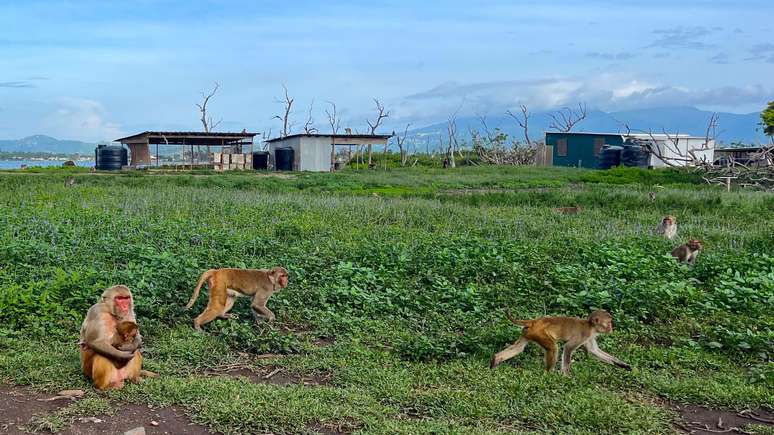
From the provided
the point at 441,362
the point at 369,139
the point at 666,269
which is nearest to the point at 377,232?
the point at 666,269

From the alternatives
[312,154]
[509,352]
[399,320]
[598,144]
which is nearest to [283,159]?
[312,154]

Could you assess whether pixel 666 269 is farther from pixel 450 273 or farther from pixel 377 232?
pixel 377 232

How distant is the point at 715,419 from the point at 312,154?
39.5 metres

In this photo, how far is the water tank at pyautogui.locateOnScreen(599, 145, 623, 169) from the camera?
43500 millimetres

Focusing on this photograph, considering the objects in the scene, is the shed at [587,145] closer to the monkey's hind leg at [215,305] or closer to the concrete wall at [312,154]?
the concrete wall at [312,154]

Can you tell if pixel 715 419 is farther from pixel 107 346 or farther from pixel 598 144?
pixel 598 144

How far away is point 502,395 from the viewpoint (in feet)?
20.7

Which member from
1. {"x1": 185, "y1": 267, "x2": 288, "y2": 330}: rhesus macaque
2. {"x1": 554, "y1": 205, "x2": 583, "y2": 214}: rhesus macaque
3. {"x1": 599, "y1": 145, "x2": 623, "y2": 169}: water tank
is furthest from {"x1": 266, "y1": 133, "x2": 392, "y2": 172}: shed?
{"x1": 185, "y1": 267, "x2": 288, "y2": 330}: rhesus macaque

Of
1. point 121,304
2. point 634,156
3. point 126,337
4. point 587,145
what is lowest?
point 126,337

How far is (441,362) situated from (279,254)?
14.6 ft

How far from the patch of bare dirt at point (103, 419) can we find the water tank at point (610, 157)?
133 ft

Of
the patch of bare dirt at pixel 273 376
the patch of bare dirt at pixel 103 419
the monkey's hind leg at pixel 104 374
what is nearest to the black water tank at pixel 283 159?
the patch of bare dirt at pixel 273 376

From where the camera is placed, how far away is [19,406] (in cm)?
586

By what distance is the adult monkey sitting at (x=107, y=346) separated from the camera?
238 inches
